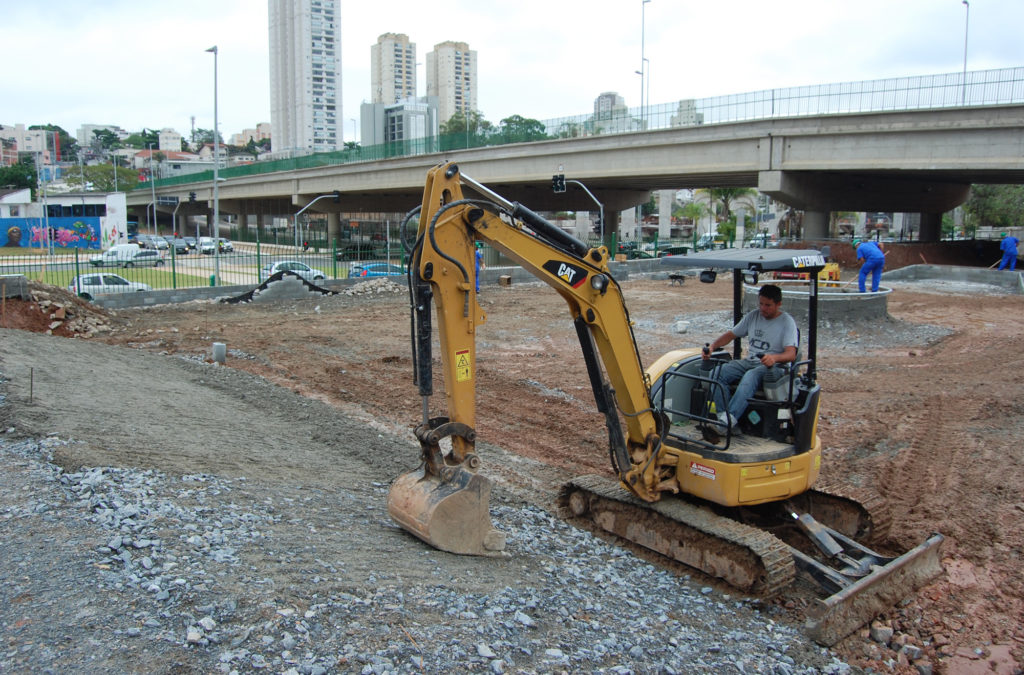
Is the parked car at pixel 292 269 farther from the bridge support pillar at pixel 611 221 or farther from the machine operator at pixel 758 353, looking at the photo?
the bridge support pillar at pixel 611 221

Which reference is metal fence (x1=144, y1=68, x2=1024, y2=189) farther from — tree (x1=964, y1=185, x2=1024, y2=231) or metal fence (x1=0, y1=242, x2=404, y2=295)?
tree (x1=964, y1=185, x2=1024, y2=231)

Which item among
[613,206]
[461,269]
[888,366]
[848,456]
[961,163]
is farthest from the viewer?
[613,206]

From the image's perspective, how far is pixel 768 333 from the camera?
6707mm

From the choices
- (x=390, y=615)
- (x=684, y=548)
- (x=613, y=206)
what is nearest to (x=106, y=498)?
(x=390, y=615)

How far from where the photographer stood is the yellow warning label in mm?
5867

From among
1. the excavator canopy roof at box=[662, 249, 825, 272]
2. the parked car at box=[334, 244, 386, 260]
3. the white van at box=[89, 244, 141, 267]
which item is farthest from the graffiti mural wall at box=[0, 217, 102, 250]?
the excavator canopy roof at box=[662, 249, 825, 272]

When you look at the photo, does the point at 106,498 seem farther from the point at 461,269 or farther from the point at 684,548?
the point at 684,548

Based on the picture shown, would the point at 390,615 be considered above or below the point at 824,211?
below

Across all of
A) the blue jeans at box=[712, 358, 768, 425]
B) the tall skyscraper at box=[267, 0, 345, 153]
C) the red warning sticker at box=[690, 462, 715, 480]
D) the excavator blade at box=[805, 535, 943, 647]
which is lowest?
the excavator blade at box=[805, 535, 943, 647]

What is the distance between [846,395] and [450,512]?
8.97 meters

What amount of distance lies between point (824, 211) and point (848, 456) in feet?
94.8

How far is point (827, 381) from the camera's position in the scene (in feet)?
44.5

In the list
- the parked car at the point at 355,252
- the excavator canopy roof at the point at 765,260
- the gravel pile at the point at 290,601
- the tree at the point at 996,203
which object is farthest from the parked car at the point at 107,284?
the tree at the point at 996,203

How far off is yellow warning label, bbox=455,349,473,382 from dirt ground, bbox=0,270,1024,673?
2613 millimetres
